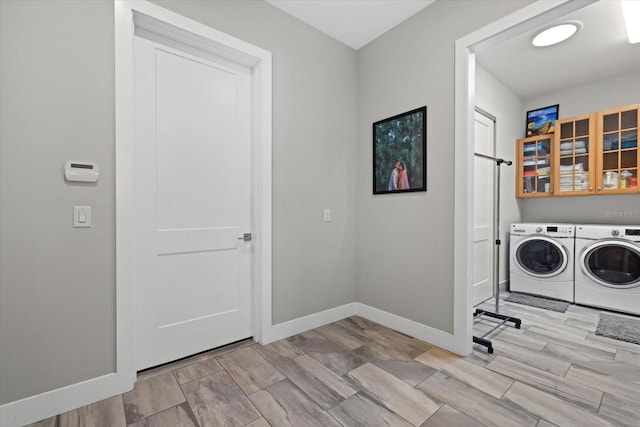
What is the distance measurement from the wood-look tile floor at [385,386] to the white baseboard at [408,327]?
65 millimetres

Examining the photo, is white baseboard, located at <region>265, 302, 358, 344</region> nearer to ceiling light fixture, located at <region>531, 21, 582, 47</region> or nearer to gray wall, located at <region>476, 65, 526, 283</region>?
gray wall, located at <region>476, 65, 526, 283</region>

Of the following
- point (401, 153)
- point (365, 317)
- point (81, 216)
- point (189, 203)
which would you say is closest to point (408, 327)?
point (365, 317)

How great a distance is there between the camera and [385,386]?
1.71m

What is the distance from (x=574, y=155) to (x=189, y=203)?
4408 millimetres

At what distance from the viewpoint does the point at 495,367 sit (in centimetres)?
191

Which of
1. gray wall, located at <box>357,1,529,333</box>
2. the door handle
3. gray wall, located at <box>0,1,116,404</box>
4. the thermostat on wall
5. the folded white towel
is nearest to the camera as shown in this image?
gray wall, located at <box>0,1,116,404</box>

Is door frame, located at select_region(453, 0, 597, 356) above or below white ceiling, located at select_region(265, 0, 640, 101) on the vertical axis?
below

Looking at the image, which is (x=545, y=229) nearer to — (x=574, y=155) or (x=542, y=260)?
(x=542, y=260)

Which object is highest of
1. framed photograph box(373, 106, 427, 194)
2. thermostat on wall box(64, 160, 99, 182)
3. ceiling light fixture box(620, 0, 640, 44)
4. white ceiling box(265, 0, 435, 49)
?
white ceiling box(265, 0, 435, 49)

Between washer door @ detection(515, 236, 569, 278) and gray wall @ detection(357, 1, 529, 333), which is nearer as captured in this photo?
gray wall @ detection(357, 1, 529, 333)

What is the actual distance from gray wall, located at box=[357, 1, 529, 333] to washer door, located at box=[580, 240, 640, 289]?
2196 millimetres

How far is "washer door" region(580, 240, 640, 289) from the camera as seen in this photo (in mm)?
2869

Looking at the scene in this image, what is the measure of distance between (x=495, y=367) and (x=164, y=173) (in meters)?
2.58

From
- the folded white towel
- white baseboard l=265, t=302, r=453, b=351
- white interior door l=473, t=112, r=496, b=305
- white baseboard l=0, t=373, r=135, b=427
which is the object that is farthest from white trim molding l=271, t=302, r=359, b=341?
the folded white towel
